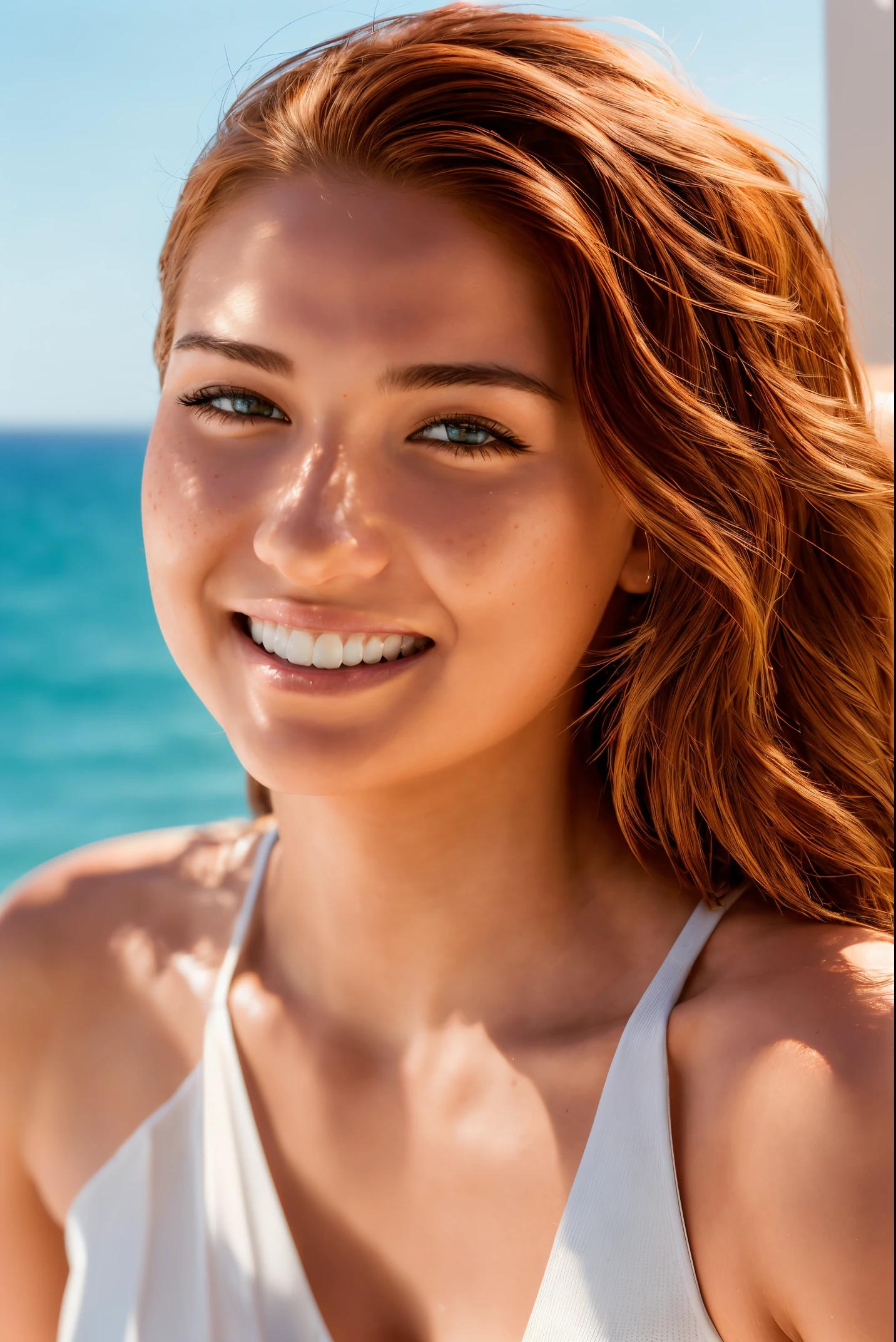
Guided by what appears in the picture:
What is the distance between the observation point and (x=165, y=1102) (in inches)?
57.8

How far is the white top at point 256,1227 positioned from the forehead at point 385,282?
653mm

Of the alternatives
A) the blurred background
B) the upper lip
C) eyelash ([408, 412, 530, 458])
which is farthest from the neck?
the blurred background

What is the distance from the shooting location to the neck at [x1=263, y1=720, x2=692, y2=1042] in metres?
1.27

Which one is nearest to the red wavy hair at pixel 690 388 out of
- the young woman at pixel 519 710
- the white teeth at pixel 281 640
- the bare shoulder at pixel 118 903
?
the young woman at pixel 519 710

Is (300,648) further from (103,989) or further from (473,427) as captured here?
(103,989)

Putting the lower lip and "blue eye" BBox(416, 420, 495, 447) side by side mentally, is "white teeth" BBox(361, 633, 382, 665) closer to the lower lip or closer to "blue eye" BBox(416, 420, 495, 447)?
the lower lip

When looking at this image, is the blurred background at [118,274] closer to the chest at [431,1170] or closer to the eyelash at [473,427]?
the eyelash at [473,427]

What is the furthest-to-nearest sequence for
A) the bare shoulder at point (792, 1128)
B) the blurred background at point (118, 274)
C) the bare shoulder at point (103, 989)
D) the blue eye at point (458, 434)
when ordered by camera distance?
the bare shoulder at point (103, 989)
the blurred background at point (118, 274)
the blue eye at point (458, 434)
the bare shoulder at point (792, 1128)

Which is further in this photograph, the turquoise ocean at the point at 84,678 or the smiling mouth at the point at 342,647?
the turquoise ocean at the point at 84,678

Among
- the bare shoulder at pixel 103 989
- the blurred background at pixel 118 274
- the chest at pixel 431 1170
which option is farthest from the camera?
the bare shoulder at pixel 103 989

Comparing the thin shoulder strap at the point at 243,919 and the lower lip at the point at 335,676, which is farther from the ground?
the lower lip at the point at 335,676

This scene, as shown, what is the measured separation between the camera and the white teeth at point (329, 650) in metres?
1.10

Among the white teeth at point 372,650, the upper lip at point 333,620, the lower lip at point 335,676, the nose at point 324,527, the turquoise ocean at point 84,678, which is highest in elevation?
the nose at point 324,527

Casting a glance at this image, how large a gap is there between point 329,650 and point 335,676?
0.02m
